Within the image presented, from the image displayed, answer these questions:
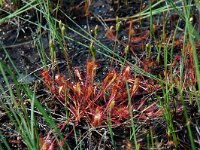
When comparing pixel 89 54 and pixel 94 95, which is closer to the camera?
pixel 94 95

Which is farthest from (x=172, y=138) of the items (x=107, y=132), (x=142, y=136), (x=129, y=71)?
(x=129, y=71)

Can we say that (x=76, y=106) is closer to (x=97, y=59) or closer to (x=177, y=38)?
(x=97, y=59)

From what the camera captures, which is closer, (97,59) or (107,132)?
(107,132)
